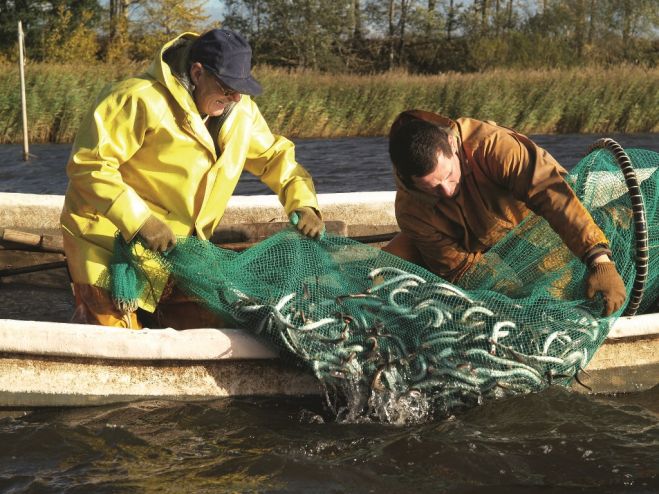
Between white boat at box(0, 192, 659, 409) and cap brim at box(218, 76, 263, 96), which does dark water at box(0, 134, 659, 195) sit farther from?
cap brim at box(218, 76, 263, 96)

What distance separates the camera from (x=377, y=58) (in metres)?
40.8

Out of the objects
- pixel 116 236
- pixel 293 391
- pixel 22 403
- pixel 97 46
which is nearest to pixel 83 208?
pixel 116 236

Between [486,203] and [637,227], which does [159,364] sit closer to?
[486,203]

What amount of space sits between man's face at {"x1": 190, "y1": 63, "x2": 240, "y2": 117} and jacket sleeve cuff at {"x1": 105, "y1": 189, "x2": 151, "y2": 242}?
1.77 feet

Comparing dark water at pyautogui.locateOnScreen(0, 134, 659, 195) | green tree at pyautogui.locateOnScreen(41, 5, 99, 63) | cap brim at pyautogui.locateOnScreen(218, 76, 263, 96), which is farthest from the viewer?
green tree at pyautogui.locateOnScreen(41, 5, 99, 63)

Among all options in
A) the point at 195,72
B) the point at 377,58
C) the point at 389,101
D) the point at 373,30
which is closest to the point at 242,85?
the point at 195,72

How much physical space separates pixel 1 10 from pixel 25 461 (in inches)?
1252

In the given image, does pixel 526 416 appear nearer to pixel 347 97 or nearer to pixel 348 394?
pixel 348 394

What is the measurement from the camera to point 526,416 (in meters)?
4.55

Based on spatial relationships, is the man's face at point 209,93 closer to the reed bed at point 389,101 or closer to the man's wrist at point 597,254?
the man's wrist at point 597,254

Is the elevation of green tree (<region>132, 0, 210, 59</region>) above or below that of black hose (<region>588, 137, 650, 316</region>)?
below

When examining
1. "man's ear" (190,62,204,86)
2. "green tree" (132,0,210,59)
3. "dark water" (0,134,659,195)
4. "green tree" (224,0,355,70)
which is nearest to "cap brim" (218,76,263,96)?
"man's ear" (190,62,204,86)

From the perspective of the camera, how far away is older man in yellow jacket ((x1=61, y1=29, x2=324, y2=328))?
4.39 m

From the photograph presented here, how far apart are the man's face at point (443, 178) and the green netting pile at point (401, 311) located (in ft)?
1.23
